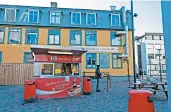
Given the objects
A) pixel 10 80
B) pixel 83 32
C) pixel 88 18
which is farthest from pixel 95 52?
pixel 10 80

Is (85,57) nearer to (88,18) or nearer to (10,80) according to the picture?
(88,18)

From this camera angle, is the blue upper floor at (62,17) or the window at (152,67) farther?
the window at (152,67)

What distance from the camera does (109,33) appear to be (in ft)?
75.4

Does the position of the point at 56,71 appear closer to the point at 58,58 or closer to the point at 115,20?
the point at 58,58

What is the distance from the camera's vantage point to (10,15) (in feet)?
72.3

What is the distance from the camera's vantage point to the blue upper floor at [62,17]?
22.0 meters

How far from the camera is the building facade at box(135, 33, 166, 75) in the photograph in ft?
146

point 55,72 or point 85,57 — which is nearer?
point 55,72

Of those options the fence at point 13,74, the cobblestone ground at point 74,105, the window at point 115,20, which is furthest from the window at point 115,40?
the cobblestone ground at point 74,105

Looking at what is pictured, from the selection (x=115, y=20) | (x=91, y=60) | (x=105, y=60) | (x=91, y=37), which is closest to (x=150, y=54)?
(x=115, y=20)

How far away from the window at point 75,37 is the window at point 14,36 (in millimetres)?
6121

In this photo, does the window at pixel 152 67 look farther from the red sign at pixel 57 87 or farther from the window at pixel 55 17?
the red sign at pixel 57 87

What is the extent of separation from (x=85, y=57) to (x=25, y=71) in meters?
7.28

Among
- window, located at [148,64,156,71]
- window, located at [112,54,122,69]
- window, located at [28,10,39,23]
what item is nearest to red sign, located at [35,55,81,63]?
window, located at [112,54,122,69]
